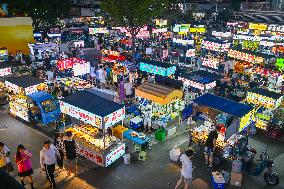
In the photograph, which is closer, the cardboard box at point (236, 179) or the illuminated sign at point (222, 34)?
the cardboard box at point (236, 179)

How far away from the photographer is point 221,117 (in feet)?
54.4

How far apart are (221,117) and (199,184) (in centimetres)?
469

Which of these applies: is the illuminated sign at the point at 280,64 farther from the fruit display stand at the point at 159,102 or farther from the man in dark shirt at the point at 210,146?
the man in dark shirt at the point at 210,146

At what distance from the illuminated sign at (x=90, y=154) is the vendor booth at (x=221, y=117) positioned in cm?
541

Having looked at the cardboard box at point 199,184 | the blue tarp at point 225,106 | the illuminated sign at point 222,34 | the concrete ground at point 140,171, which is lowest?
the cardboard box at point 199,184

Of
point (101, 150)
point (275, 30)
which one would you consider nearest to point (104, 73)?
point (101, 150)

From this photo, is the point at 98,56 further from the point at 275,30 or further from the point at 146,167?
the point at 275,30

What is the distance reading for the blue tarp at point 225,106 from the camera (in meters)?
14.4

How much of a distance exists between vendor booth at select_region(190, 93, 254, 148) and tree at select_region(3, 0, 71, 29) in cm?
3586

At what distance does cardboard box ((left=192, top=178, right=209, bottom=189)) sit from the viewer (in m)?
13.1

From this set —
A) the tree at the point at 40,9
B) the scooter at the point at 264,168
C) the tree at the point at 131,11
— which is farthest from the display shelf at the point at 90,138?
the tree at the point at 40,9

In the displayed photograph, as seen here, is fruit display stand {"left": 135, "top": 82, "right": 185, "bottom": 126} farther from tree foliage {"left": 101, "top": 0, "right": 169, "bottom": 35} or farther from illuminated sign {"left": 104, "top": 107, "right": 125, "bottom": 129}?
tree foliage {"left": 101, "top": 0, "right": 169, "bottom": 35}

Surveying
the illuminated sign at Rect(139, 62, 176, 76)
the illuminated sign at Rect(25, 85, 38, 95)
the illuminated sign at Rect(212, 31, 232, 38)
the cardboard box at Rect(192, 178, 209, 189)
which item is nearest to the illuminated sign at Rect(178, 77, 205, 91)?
the illuminated sign at Rect(139, 62, 176, 76)

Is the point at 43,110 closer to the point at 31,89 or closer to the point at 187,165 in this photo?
the point at 31,89
